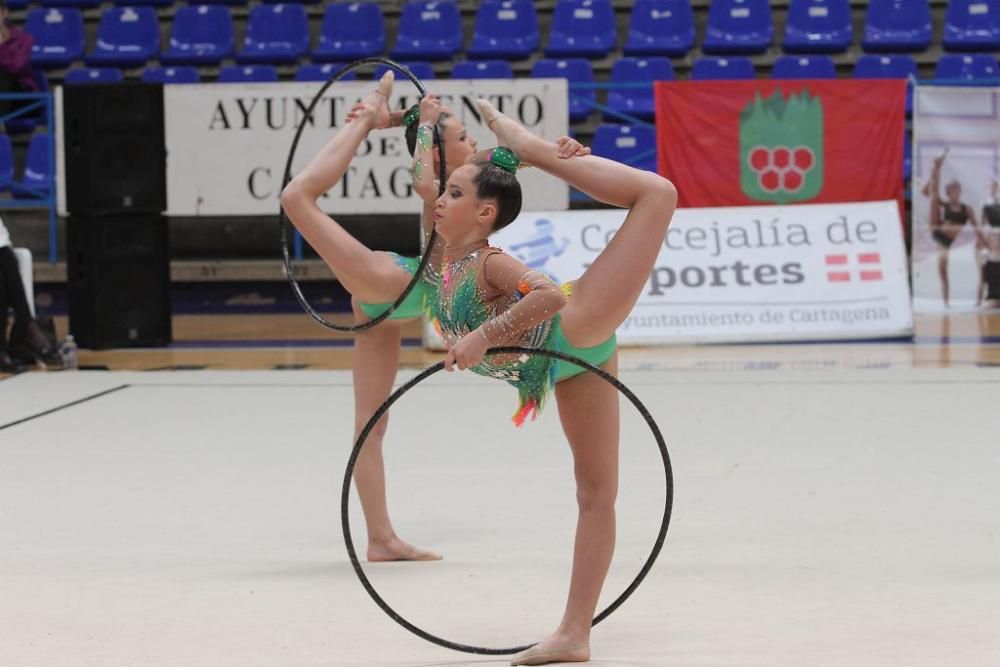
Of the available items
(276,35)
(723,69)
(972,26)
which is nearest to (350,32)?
(276,35)

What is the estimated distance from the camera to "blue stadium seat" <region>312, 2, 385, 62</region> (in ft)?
46.0

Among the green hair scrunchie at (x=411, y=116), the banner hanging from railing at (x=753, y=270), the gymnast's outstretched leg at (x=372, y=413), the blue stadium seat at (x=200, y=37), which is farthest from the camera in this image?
the blue stadium seat at (x=200, y=37)

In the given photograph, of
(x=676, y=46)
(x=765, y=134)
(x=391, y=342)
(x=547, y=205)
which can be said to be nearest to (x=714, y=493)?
(x=391, y=342)

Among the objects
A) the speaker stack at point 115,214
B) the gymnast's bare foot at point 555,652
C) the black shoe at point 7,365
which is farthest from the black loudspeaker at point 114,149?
the gymnast's bare foot at point 555,652

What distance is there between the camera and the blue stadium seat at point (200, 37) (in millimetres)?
14352

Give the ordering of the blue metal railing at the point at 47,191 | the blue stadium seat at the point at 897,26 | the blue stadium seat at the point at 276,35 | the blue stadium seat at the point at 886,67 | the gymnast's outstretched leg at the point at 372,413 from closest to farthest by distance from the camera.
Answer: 1. the gymnast's outstretched leg at the point at 372,413
2. the blue metal railing at the point at 47,191
3. the blue stadium seat at the point at 886,67
4. the blue stadium seat at the point at 897,26
5. the blue stadium seat at the point at 276,35

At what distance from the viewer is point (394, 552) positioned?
452 centimetres

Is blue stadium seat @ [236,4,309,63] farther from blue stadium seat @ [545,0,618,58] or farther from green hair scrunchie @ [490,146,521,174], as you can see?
green hair scrunchie @ [490,146,521,174]

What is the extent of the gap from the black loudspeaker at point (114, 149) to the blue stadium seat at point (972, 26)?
729cm

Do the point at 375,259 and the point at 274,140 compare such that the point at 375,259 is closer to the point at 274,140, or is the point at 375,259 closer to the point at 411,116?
the point at 411,116

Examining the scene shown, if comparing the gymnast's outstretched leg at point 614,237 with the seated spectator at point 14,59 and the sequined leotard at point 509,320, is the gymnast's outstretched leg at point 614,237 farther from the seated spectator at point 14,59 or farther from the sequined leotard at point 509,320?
the seated spectator at point 14,59

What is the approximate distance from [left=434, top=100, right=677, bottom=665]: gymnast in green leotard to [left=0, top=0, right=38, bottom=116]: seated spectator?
10754 millimetres

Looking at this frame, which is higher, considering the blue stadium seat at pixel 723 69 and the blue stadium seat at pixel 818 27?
the blue stadium seat at pixel 818 27

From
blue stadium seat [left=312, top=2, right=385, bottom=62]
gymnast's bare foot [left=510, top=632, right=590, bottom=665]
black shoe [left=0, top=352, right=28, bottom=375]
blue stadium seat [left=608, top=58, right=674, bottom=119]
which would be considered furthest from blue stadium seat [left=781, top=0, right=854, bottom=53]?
gymnast's bare foot [left=510, top=632, right=590, bottom=665]
